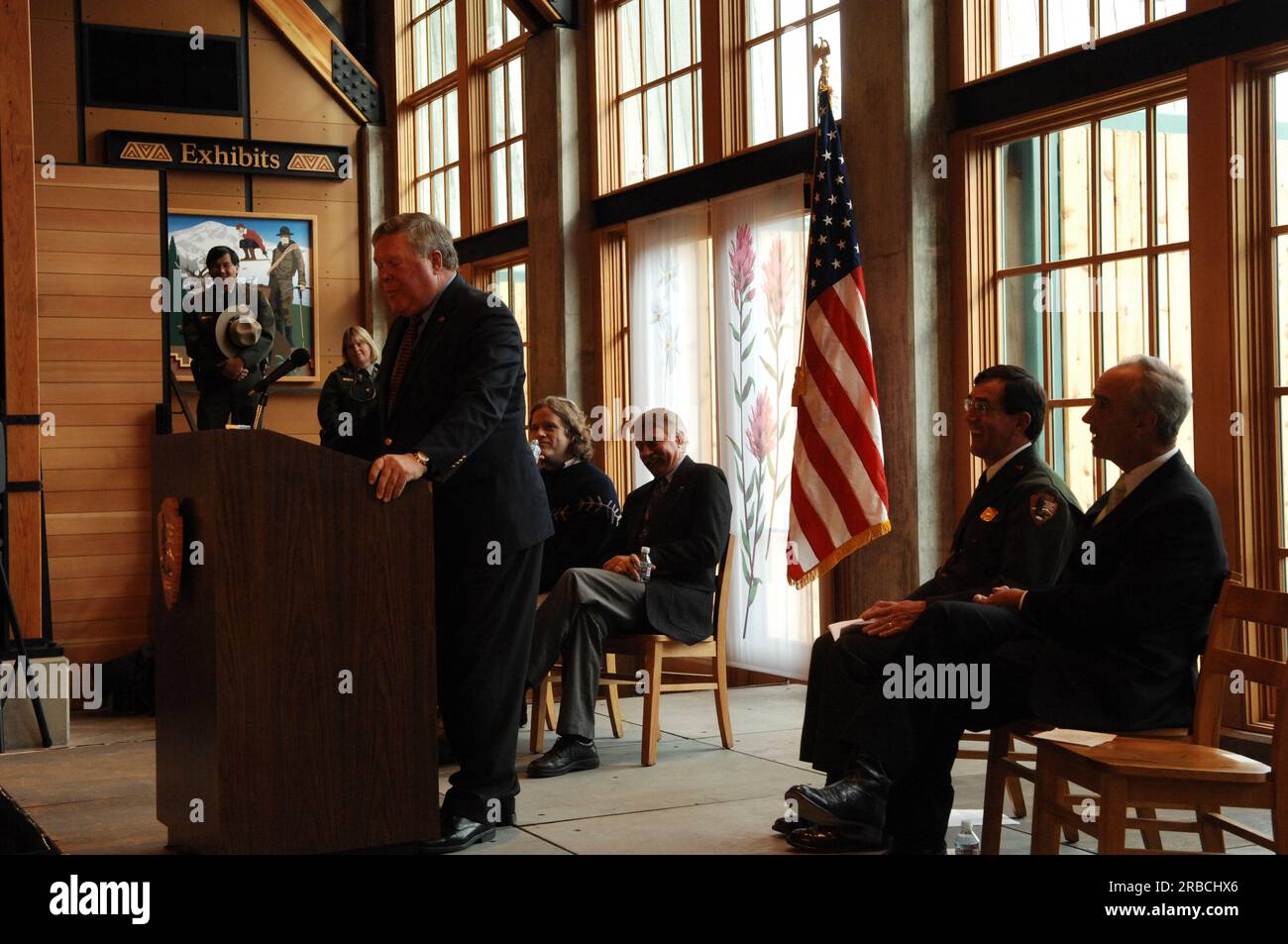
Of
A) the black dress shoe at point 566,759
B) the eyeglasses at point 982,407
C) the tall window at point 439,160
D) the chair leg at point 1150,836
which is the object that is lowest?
the black dress shoe at point 566,759

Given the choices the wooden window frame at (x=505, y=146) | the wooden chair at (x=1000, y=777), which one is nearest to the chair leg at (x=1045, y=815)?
the wooden chair at (x=1000, y=777)

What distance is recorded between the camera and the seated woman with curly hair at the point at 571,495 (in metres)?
5.06

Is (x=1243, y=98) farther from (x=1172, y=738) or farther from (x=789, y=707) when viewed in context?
(x=789, y=707)

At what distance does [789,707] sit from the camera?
5.59 metres

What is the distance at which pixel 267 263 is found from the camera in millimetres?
10609

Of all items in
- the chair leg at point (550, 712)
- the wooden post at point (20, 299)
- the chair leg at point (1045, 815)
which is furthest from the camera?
the wooden post at point (20, 299)

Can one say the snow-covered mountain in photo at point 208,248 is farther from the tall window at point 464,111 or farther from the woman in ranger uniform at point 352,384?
the woman in ranger uniform at point 352,384

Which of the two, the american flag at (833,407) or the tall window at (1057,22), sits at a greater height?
the tall window at (1057,22)

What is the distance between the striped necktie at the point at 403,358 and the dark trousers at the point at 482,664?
42 centimetres

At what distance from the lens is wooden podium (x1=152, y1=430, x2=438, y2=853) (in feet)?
9.25

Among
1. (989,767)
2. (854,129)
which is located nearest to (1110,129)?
(854,129)

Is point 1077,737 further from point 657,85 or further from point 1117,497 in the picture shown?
point 657,85

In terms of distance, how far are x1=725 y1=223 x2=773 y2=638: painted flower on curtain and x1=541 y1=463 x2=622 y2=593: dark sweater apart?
1.17m
